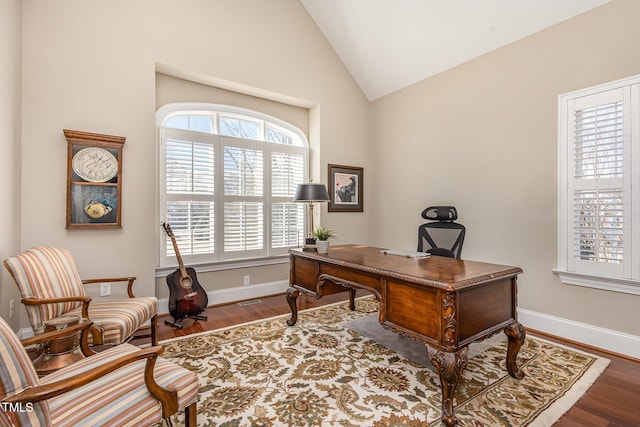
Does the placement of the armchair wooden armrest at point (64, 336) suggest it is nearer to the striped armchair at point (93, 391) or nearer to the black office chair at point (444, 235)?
the striped armchair at point (93, 391)

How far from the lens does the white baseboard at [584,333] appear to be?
8.25 ft

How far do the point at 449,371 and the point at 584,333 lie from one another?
6.73 feet

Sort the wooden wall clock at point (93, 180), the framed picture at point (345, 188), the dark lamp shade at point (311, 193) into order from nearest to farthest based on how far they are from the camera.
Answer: the wooden wall clock at point (93, 180) < the dark lamp shade at point (311, 193) < the framed picture at point (345, 188)

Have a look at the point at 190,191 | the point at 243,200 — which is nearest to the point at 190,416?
the point at 190,191

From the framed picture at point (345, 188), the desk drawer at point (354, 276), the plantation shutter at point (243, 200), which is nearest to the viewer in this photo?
the desk drawer at point (354, 276)

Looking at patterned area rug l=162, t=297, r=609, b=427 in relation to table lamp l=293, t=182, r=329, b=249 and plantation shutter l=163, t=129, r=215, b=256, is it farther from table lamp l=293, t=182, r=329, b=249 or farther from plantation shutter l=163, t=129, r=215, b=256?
plantation shutter l=163, t=129, r=215, b=256

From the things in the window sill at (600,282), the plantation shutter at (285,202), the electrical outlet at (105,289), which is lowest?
the electrical outlet at (105,289)

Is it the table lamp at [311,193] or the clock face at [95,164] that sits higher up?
the clock face at [95,164]

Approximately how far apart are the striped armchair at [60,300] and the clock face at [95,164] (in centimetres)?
81

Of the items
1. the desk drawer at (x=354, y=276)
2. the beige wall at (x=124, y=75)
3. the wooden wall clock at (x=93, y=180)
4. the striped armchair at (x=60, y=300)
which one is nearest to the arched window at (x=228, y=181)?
the beige wall at (x=124, y=75)

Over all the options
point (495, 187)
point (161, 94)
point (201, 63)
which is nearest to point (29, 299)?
point (161, 94)

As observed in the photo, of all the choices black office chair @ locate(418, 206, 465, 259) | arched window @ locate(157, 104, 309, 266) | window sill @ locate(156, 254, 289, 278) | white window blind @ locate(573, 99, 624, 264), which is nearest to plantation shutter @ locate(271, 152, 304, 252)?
arched window @ locate(157, 104, 309, 266)

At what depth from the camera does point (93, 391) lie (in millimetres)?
1236

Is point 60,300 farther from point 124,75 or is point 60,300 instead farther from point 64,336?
point 124,75
